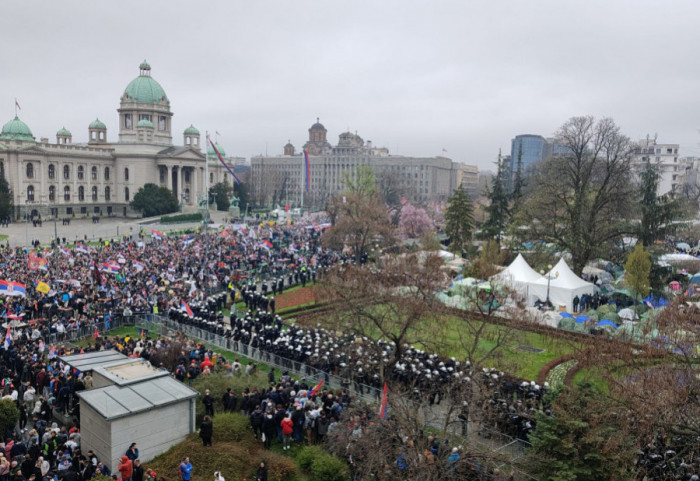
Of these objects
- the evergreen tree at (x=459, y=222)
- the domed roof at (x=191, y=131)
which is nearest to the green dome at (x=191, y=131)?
the domed roof at (x=191, y=131)

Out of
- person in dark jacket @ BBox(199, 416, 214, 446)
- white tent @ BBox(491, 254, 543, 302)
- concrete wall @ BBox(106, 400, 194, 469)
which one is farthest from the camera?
white tent @ BBox(491, 254, 543, 302)

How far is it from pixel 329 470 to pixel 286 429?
7.64 ft

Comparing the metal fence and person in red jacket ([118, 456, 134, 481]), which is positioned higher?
person in red jacket ([118, 456, 134, 481])

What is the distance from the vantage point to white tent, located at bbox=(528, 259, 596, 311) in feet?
102

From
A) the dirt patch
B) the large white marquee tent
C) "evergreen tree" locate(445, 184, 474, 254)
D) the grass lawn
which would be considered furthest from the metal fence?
"evergreen tree" locate(445, 184, 474, 254)

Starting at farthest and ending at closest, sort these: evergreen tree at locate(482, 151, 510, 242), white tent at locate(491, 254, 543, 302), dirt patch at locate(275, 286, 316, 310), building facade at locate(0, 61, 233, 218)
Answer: building facade at locate(0, 61, 233, 218), evergreen tree at locate(482, 151, 510, 242), dirt patch at locate(275, 286, 316, 310), white tent at locate(491, 254, 543, 302)

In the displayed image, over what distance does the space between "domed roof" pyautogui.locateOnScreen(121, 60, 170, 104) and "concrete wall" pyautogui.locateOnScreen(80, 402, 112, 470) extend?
9073 centimetres

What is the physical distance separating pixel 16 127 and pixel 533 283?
7856 cm

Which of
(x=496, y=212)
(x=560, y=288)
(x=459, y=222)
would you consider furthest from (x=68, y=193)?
(x=560, y=288)

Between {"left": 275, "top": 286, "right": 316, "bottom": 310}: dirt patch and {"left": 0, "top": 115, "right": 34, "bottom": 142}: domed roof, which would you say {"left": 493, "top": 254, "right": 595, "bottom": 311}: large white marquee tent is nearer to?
{"left": 275, "top": 286, "right": 316, "bottom": 310}: dirt patch

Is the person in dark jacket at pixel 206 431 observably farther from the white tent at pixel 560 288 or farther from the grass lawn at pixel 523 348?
the white tent at pixel 560 288

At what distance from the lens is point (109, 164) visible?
9125 cm

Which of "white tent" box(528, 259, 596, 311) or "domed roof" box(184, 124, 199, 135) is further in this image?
"domed roof" box(184, 124, 199, 135)

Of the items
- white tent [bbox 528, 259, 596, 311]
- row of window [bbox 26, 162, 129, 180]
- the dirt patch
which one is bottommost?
the dirt patch
